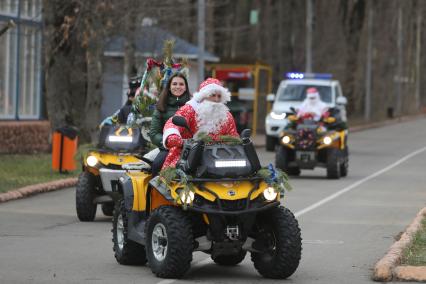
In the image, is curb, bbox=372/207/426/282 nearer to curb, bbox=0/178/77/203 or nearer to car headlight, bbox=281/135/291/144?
curb, bbox=0/178/77/203

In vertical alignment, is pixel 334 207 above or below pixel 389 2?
below

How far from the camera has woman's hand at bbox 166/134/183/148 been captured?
1182 cm

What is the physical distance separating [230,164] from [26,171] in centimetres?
1331

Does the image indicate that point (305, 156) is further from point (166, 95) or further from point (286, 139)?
point (166, 95)

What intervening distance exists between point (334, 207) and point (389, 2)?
55.2 meters

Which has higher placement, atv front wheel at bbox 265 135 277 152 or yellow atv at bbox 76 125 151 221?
yellow atv at bbox 76 125 151 221

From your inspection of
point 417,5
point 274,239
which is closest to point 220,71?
point 274,239

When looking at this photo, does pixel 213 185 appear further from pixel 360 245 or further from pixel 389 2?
pixel 389 2

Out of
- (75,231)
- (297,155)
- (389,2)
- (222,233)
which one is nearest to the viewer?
(222,233)

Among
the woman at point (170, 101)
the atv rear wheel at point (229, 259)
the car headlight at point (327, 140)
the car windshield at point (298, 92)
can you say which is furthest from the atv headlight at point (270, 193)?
the car windshield at point (298, 92)

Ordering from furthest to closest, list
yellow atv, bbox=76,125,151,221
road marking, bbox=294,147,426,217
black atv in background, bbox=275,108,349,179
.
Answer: black atv in background, bbox=275,108,349,179 → road marking, bbox=294,147,426,217 → yellow atv, bbox=76,125,151,221

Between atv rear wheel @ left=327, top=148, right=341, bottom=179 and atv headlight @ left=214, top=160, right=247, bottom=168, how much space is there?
567 inches

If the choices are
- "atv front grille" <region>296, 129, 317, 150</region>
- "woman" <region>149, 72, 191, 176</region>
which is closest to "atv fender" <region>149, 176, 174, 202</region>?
"woman" <region>149, 72, 191, 176</region>

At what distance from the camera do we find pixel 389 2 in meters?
73.2
